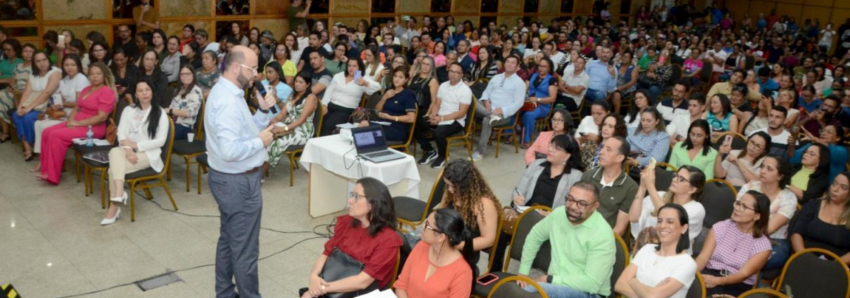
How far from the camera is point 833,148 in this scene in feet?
19.6

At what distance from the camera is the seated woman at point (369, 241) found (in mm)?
3561

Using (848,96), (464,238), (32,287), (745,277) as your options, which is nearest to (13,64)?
(32,287)

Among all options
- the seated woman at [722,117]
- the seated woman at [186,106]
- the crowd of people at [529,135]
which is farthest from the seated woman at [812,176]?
the seated woman at [186,106]

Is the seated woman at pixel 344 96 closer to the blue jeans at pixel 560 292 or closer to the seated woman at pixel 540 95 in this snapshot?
the seated woman at pixel 540 95

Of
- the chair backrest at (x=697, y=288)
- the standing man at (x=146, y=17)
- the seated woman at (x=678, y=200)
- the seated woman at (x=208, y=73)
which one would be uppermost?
the standing man at (x=146, y=17)

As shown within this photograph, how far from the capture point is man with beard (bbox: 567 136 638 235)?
4523 millimetres

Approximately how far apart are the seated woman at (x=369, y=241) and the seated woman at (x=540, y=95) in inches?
198

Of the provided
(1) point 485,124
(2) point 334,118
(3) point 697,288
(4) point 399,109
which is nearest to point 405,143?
(4) point 399,109

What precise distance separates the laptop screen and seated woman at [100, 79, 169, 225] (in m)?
1.58

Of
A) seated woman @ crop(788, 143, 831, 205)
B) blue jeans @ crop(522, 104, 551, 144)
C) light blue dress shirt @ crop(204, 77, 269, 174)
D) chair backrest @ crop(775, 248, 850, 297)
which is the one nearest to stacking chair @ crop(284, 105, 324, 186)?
blue jeans @ crop(522, 104, 551, 144)

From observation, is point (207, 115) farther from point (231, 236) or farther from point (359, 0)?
point (359, 0)

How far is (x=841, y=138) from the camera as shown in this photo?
6.11 meters

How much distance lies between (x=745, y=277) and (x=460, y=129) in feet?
12.9

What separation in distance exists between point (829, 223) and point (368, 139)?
10.4ft
